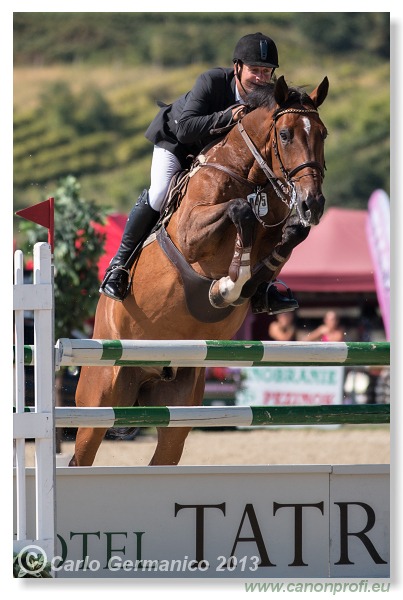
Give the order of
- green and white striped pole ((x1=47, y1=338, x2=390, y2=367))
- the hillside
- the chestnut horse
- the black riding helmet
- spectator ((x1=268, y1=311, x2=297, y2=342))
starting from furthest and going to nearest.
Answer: the hillside < spectator ((x1=268, y1=311, x2=297, y2=342)) < the black riding helmet < the chestnut horse < green and white striped pole ((x1=47, y1=338, x2=390, y2=367))

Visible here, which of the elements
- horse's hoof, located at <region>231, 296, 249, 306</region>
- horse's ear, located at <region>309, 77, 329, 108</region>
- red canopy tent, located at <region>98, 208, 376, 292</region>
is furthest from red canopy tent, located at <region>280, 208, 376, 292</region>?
horse's ear, located at <region>309, 77, 329, 108</region>

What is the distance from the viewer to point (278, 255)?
4.51 m

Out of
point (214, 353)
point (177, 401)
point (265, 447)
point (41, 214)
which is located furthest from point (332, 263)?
point (41, 214)

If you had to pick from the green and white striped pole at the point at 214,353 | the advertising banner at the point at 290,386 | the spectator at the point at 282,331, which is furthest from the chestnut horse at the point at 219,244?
the spectator at the point at 282,331

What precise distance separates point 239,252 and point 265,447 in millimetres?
4933

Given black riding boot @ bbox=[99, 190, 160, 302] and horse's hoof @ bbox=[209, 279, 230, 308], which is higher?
black riding boot @ bbox=[99, 190, 160, 302]

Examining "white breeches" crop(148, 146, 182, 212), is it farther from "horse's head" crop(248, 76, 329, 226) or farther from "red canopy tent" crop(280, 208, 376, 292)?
"red canopy tent" crop(280, 208, 376, 292)

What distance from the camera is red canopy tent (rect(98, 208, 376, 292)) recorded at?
12328 mm

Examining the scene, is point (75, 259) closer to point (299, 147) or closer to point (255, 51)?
point (255, 51)

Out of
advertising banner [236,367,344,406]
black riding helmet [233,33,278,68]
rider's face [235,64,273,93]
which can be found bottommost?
advertising banner [236,367,344,406]

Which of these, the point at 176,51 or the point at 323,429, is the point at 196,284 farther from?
the point at 176,51

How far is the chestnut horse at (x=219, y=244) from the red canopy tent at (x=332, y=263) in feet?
23.5

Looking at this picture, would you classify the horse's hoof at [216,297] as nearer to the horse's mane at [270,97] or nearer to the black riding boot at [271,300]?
the black riding boot at [271,300]

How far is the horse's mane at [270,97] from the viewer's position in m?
4.39
